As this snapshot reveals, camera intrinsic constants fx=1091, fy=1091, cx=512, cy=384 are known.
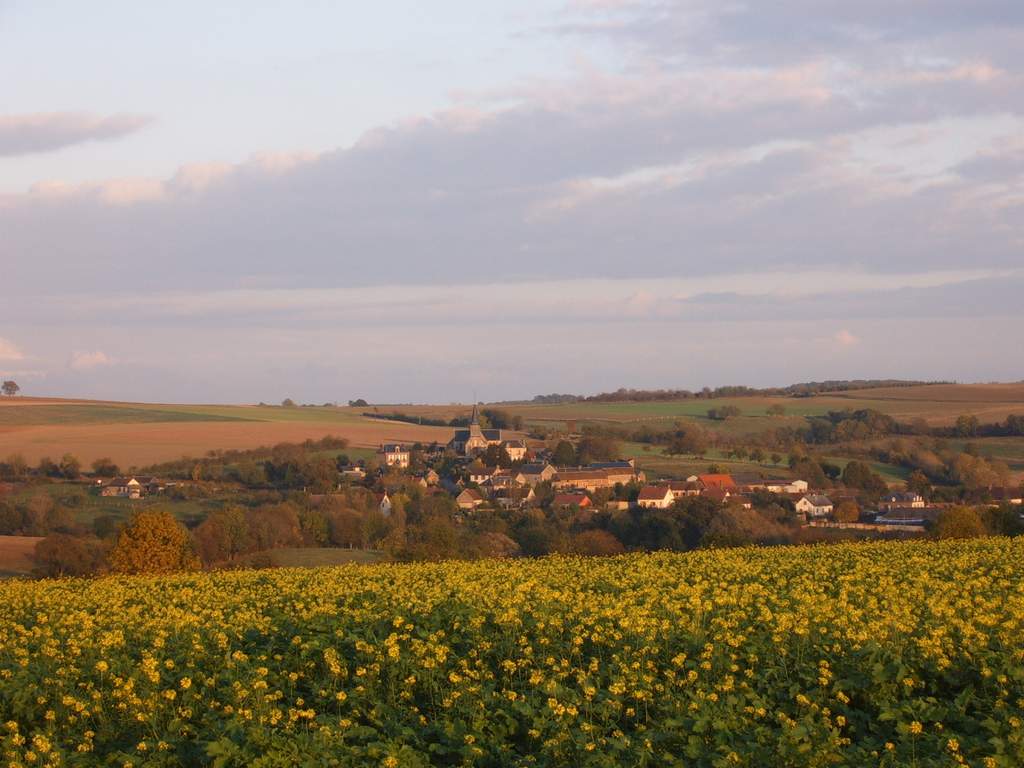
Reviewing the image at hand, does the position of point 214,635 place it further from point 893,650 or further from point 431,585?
point 893,650

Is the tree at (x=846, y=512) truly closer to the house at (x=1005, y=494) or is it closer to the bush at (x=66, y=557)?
the house at (x=1005, y=494)

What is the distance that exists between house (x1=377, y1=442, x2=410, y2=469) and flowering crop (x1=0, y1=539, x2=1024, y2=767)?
86780 mm

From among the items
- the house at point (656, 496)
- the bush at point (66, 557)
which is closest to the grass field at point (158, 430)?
the house at point (656, 496)

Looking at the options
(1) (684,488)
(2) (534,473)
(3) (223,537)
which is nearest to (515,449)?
(2) (534,473)

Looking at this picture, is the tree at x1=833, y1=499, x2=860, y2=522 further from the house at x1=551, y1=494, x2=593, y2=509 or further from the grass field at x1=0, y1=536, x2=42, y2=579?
the grass field at x1=0, y1=536, x2=42, y2=579

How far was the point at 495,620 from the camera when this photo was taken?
39.7 ft

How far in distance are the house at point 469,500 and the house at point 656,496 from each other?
13.2 m

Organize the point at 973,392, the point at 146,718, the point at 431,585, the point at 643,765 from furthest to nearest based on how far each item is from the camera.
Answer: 1. the point at 973,392
2. the point at 431,585
3. the point at 146,718
4. the point at 643,765

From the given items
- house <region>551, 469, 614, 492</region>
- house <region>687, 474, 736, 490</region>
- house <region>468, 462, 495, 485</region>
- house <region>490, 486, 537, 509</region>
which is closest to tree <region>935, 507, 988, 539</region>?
house <region>687, 474, 736, 490</region>

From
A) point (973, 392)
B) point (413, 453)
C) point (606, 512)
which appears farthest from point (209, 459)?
point (973, 392)

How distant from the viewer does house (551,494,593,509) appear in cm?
7689

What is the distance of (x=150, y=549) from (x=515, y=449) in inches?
3078

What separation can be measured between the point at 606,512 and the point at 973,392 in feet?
223

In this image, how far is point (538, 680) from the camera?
10273 mm
